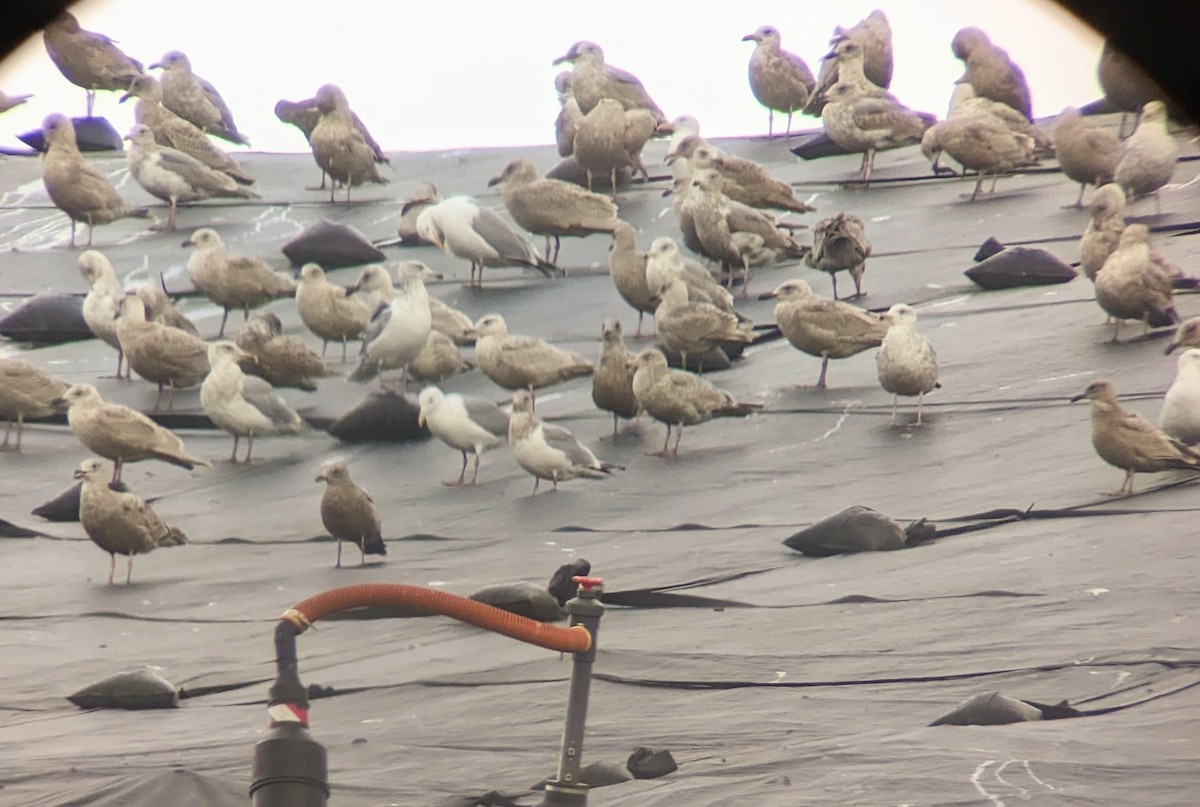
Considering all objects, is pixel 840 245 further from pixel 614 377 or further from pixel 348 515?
pixel 348 515

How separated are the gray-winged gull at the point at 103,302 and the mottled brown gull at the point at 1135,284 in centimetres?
638

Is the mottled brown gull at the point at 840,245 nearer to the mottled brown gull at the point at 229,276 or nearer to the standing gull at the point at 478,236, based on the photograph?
the standing gull at the point at 478,236

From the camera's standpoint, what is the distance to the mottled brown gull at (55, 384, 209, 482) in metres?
9.63

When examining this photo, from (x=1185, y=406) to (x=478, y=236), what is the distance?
20.0ft

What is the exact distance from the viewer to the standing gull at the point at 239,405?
10.2m

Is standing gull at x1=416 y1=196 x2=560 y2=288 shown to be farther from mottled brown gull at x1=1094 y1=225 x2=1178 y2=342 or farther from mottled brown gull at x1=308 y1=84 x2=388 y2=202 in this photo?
mottled brown gull at x1=1094 y1=225 x2=1178 y2=342

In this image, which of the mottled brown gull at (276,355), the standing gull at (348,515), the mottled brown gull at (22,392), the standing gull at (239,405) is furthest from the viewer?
the mottled brown gull at (276,355)

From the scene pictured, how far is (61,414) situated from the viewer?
A: 1116 centimetres

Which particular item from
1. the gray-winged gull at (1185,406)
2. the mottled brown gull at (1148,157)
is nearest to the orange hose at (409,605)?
the gray-winged gull at (1185,406)

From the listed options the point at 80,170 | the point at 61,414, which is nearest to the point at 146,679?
the point at 61,414

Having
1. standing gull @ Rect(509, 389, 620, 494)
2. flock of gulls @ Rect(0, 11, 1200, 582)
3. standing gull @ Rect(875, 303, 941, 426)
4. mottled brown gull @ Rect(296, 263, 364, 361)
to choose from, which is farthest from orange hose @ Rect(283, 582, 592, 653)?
mottled brown gull @ Rect(296, 263, 364, 361)

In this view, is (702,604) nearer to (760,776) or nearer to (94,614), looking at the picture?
(760,776)

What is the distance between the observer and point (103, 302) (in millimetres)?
11969

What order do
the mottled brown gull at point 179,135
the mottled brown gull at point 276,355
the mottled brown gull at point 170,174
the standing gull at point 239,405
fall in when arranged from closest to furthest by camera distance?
the standing gull at point 239,405
the mottled brown gull at point 276,355
the mottled brown gull at point 170,174
the mottled brown gull at point 179,135
